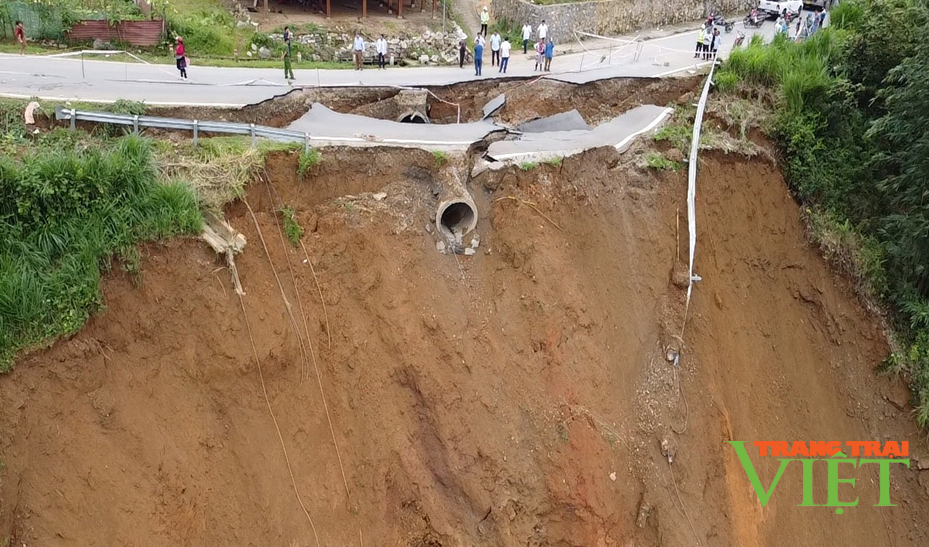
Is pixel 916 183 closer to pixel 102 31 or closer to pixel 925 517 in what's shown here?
pixel 925 517

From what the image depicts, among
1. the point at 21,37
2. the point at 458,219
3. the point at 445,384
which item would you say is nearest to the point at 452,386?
the point at 445,384

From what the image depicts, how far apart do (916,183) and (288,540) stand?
40.4ft

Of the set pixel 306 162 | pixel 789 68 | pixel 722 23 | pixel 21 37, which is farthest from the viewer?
pixel 722 23

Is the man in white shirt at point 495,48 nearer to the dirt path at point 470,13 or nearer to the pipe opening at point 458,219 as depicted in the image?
the dirt path at point 470,13

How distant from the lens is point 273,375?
9.52 m

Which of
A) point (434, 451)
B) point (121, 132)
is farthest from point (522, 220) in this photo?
point (121, 132)

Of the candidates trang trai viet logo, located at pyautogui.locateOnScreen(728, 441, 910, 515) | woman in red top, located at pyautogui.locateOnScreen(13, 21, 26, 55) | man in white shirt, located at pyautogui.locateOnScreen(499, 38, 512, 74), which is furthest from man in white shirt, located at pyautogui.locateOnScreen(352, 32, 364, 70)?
trang trai viet logo, located at pyautogui.locateOnScreen(728, 441, 910, 515)

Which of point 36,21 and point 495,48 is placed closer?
point 36,21

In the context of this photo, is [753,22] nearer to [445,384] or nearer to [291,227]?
[445,384]

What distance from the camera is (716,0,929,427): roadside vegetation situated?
12008mm

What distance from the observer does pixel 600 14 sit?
24.2 meters

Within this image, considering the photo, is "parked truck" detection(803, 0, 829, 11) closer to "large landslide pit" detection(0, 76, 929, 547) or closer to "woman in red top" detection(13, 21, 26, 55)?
"large landslide pit" detection(0, 76, 929, 547)

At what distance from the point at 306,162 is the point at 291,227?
3.49 feet

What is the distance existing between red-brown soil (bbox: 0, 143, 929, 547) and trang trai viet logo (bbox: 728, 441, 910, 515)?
0.60 ft
